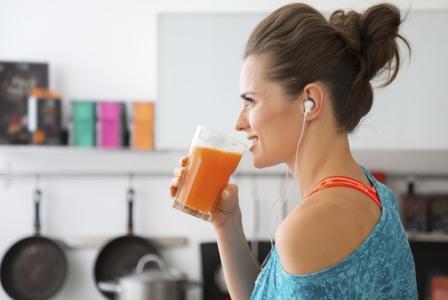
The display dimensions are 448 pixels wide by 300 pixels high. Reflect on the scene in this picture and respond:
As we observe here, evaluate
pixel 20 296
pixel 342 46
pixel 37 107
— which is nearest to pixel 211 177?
pixel 342 46

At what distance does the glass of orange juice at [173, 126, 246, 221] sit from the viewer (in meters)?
A: 1.13

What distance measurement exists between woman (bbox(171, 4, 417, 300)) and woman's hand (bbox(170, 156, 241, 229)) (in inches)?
7.3

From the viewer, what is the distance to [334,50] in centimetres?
94

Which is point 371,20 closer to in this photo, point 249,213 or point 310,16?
point 310,16

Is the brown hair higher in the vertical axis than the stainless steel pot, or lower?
higher

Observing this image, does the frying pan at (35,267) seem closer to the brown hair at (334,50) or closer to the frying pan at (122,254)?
the frying pan at (122,254)

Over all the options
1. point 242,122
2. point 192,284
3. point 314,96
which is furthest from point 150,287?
point 314,96

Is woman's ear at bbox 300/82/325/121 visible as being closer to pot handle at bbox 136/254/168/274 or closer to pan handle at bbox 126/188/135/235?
pot handle at bbox 136/254/168/274

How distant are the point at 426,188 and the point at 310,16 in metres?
2.02

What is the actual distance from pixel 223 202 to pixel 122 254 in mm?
1772

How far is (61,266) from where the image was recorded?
9.20ft

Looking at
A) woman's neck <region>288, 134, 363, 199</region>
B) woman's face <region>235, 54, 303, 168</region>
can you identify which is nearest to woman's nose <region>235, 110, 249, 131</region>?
woman's face <region>235, 54, 303, 168</region>

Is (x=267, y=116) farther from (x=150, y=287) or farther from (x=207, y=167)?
(x=150, y=287)

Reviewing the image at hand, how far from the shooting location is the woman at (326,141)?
78 centimetres
